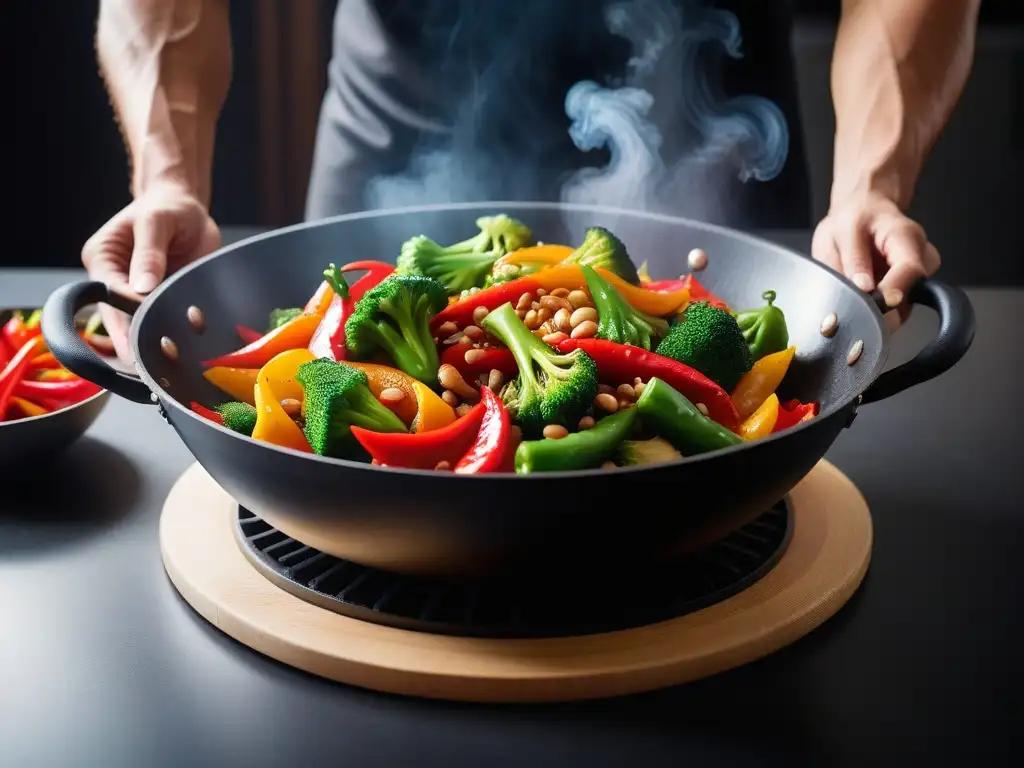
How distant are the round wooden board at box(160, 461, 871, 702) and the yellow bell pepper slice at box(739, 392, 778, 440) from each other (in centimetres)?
16

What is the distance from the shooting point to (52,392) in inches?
67.6

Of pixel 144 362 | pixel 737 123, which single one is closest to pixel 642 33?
pixel 737 123

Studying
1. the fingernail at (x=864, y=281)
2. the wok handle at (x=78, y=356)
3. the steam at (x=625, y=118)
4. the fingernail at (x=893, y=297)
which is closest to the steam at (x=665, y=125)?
the steam at (x=625, y=118)

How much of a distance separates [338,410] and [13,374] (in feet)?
2.16

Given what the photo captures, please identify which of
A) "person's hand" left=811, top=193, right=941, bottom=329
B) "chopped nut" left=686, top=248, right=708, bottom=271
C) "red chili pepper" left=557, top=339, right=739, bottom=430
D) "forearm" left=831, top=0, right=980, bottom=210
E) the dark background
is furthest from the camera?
the dark background

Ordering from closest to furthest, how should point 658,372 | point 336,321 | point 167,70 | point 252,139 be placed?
1. point 658,372
2. point 336,321
3. point 167,70
4. point 252,139

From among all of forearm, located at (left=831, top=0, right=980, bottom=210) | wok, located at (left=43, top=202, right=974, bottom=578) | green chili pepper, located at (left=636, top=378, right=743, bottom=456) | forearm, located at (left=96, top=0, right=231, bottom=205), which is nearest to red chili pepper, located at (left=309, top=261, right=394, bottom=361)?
wok, located at (left=43, top=202, right=974, bottom=578)

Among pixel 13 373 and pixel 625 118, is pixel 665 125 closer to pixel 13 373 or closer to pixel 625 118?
pixel 625 118

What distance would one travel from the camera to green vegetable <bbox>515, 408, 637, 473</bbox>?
4.05 ft

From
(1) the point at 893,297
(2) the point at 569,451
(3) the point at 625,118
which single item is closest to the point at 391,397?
(2) the point at 569,451

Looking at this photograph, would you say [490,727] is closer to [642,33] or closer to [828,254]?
[828,254]

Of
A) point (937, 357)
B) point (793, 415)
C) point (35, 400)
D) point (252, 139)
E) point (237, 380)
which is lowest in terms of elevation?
point (252, 139)

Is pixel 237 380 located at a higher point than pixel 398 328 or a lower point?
lower

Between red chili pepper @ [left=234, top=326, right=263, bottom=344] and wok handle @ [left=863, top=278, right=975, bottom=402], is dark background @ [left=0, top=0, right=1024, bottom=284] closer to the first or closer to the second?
red chili pepper @ [left=234, top=326, right=263, bottom=344]
